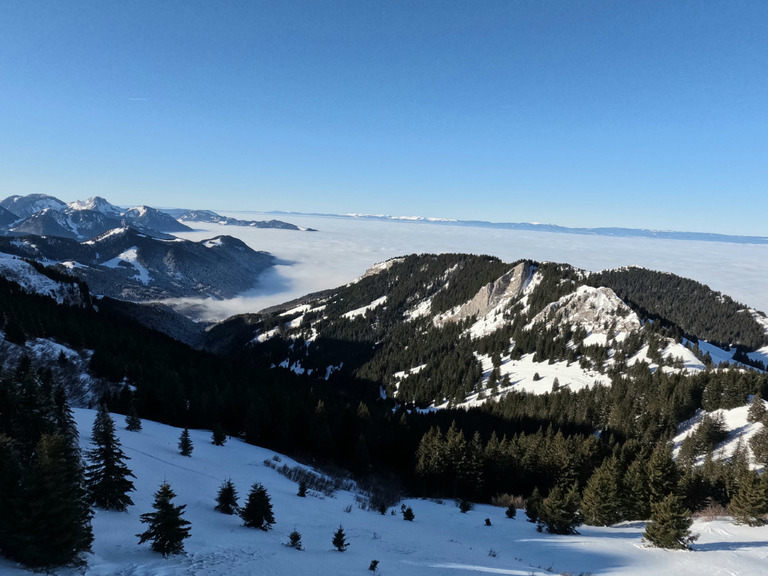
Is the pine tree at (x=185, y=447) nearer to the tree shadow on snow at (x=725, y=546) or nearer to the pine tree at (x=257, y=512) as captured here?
the pine tree at (x=257, y=512)

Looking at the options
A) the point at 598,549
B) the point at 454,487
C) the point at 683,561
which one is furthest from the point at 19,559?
the point at 454,487

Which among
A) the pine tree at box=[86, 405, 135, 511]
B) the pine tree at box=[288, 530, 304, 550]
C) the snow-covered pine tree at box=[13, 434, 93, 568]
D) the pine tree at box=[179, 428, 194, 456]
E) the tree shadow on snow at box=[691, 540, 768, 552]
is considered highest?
the snow-covered pine tree at box=[13, 434, 93, 568]

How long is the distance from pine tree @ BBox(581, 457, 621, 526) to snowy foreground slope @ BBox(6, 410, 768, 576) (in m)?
1.46

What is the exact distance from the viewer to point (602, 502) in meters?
36.9

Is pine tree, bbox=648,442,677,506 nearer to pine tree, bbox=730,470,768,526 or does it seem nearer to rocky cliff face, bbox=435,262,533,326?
pine tree, bbox=730,470,768,526

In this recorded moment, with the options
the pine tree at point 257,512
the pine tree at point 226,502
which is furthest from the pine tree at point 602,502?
the pine tree at point 226,502

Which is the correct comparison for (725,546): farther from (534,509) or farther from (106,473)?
(106,473)

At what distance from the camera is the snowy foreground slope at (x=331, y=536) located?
56.4 feet

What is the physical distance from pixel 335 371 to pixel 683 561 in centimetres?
14509

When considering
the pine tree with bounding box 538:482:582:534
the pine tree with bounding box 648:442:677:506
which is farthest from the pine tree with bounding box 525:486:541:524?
the pine tree with bounding box 648:442:677:506

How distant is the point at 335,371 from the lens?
164 m

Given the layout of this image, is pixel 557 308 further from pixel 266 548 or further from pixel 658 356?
pixel 266 548

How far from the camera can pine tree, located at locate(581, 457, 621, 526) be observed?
3672 centimetres

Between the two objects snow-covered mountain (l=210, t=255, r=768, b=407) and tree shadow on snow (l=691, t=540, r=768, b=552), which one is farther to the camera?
snow-covered mountain (l=210, t=255, r=768, b=407)
